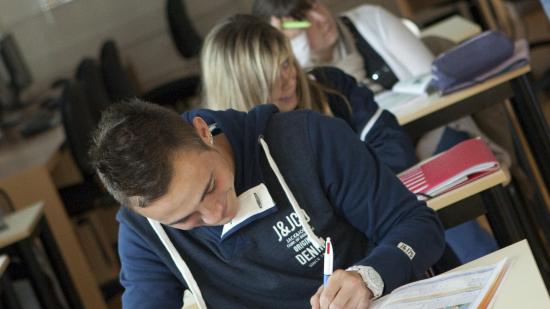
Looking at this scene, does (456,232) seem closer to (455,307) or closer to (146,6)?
(455,307)

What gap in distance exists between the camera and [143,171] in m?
1.45

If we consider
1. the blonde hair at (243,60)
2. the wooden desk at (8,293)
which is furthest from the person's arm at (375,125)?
the wooden desk at (8,293)

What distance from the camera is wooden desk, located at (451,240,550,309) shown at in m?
1.31

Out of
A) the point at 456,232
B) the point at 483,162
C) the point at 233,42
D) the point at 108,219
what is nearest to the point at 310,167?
the point at 483,162

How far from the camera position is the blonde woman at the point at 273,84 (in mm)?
2348

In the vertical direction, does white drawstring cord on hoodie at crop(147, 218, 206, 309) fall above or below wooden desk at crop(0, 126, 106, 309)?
above

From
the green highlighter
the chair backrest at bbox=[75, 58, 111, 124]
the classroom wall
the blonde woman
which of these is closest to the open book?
the blonde woman

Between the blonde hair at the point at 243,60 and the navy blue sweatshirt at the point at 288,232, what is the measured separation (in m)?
0.56

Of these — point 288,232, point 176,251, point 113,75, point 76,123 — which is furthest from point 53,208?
point 288,232

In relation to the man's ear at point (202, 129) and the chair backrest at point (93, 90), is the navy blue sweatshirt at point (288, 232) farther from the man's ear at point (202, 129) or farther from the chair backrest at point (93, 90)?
the chair backrest at point (93, 90)

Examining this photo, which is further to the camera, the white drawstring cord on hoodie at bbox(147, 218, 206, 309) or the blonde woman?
the blonde woman

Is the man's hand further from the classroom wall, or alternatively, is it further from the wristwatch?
the classroom wall

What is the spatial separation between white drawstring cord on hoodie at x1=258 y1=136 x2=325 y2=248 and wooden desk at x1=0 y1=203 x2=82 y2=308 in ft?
6.94

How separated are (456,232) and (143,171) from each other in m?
1.49
